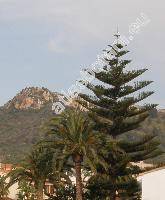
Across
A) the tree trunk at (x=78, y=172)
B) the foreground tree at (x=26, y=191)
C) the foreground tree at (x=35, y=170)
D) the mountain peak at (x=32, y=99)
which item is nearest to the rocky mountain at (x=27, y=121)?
the mountain peak at (x=32, y=99)

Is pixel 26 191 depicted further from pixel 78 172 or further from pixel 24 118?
pixel 24 118

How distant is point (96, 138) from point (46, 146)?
358 centimetres

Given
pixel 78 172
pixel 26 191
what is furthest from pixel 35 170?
pixel 26 191

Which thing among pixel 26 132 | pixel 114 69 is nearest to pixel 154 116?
pixel 26 132

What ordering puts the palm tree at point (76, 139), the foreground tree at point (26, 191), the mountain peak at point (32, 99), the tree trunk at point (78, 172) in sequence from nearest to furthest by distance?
the palm tree at point (76, 139), the tree trunk at point (78, 172), the foreground tree at point (26, 191), the mountain peak at point (32, 99)

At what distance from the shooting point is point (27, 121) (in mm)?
150250

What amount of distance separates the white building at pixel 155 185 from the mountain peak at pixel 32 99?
126693mm

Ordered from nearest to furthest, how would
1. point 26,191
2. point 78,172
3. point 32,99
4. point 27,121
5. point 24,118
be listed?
point 78,172
point 26,191
point 27,121
point 24,118
point 32,99

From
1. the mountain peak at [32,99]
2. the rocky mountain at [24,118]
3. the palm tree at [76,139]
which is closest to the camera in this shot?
the palm tree at [76,139]

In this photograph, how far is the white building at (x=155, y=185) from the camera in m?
34.5

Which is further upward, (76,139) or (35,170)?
(76,139)

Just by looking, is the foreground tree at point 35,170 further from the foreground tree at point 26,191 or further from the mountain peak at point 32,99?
the mountain peak at point 32,99

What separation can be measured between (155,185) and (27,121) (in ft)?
384

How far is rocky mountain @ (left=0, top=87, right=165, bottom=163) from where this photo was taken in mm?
121625
